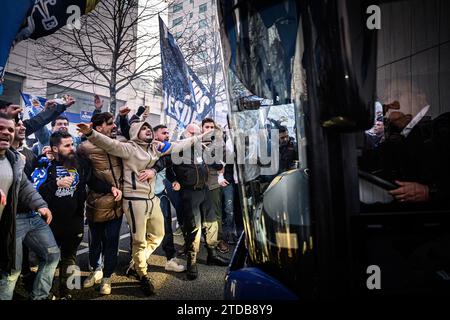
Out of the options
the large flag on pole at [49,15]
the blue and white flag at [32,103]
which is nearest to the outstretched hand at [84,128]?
the large flag on pole at [49,15]

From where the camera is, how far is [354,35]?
0.93 meters

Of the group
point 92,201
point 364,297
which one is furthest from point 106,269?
point 364,297

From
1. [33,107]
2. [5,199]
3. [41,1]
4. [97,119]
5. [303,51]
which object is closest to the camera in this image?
[303,51]

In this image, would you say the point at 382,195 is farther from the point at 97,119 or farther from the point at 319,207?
the point at 97,119

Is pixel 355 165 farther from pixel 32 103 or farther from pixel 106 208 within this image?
pixel 32 103

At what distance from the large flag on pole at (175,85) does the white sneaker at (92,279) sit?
2.71m

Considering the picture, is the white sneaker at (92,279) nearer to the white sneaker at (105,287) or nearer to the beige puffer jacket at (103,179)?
the white sneaker at (105,287)

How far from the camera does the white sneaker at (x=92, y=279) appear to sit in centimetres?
339

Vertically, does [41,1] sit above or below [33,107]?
above

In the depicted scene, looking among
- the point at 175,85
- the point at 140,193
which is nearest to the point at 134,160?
the point at 140,193

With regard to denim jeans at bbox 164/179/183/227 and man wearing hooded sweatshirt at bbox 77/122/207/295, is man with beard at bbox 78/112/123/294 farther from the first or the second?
denim jeans at bbox 164/179/183/227

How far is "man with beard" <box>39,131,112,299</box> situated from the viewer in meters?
3.14

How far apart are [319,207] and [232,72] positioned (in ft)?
2.47

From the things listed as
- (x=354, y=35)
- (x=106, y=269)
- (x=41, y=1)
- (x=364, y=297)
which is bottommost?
(x=106, y=269)
